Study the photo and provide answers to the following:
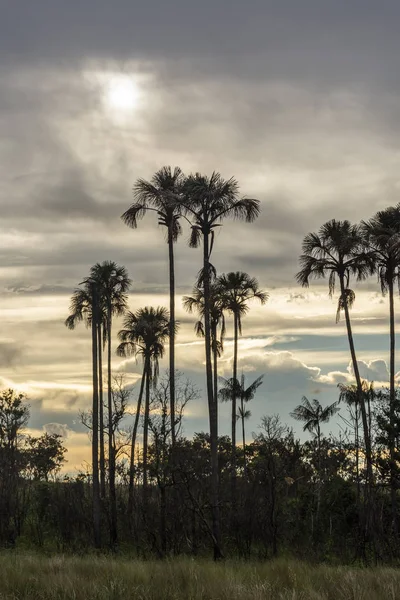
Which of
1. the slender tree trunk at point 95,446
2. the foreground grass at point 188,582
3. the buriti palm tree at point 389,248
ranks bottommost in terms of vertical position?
the foreground grass at point 188,582

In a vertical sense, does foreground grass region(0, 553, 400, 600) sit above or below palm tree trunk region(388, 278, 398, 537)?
below

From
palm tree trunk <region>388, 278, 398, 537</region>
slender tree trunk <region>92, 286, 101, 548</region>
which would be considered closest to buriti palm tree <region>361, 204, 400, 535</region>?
palm tree trunk <region>388, 278, 398, 537</region>

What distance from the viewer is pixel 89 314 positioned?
51188 millimetres

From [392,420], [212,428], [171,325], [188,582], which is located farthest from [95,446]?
[188,582]

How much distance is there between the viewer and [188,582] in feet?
62.2

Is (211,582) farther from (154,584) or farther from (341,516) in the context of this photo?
(341,516)

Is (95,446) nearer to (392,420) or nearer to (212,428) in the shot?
(212,428)

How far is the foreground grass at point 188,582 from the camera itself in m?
17.2

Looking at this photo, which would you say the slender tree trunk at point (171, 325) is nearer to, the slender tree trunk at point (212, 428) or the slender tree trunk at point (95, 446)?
the slender tree trunk at point (95, 446)

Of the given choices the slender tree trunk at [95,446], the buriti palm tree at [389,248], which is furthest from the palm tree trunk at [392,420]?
the slender tree trunk at [95,446]

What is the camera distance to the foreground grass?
17203mm

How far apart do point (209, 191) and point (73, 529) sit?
25231 millimetres

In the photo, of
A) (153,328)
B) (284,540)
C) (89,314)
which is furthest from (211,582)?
(153,328)

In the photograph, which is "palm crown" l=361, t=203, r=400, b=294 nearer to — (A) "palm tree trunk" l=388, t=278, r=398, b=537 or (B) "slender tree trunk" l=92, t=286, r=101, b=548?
(A) "palm tree trunk" l=388, t=278, r=398, b=537
